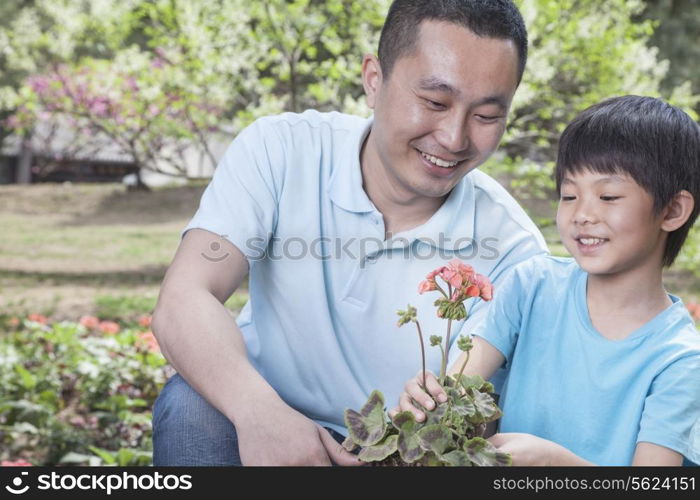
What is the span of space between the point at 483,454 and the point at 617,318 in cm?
58

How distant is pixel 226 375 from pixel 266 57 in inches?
143

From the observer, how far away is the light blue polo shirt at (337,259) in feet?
7.27

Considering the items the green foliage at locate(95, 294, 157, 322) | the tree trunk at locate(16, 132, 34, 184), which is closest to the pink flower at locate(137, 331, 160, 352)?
the green foliage at locate(95, 294, 157, 322)

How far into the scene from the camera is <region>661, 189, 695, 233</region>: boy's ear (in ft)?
5.87

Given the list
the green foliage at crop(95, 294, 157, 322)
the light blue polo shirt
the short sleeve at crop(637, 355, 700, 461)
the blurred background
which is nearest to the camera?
the short sleeve at crop(637, 355, 700, 461)

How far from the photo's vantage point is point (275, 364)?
7.54ft

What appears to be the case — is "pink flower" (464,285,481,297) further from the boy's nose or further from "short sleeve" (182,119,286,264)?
"short sleeve" (182,119,286,264)

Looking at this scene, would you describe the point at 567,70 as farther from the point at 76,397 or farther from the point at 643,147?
the point at 643,147

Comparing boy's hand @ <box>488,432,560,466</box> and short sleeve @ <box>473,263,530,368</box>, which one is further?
short sleeve @ <box>473,263,530,368</box>

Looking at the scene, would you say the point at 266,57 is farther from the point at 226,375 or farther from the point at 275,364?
the point at 226,375

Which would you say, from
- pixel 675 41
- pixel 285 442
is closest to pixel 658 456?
pixel 285 442
